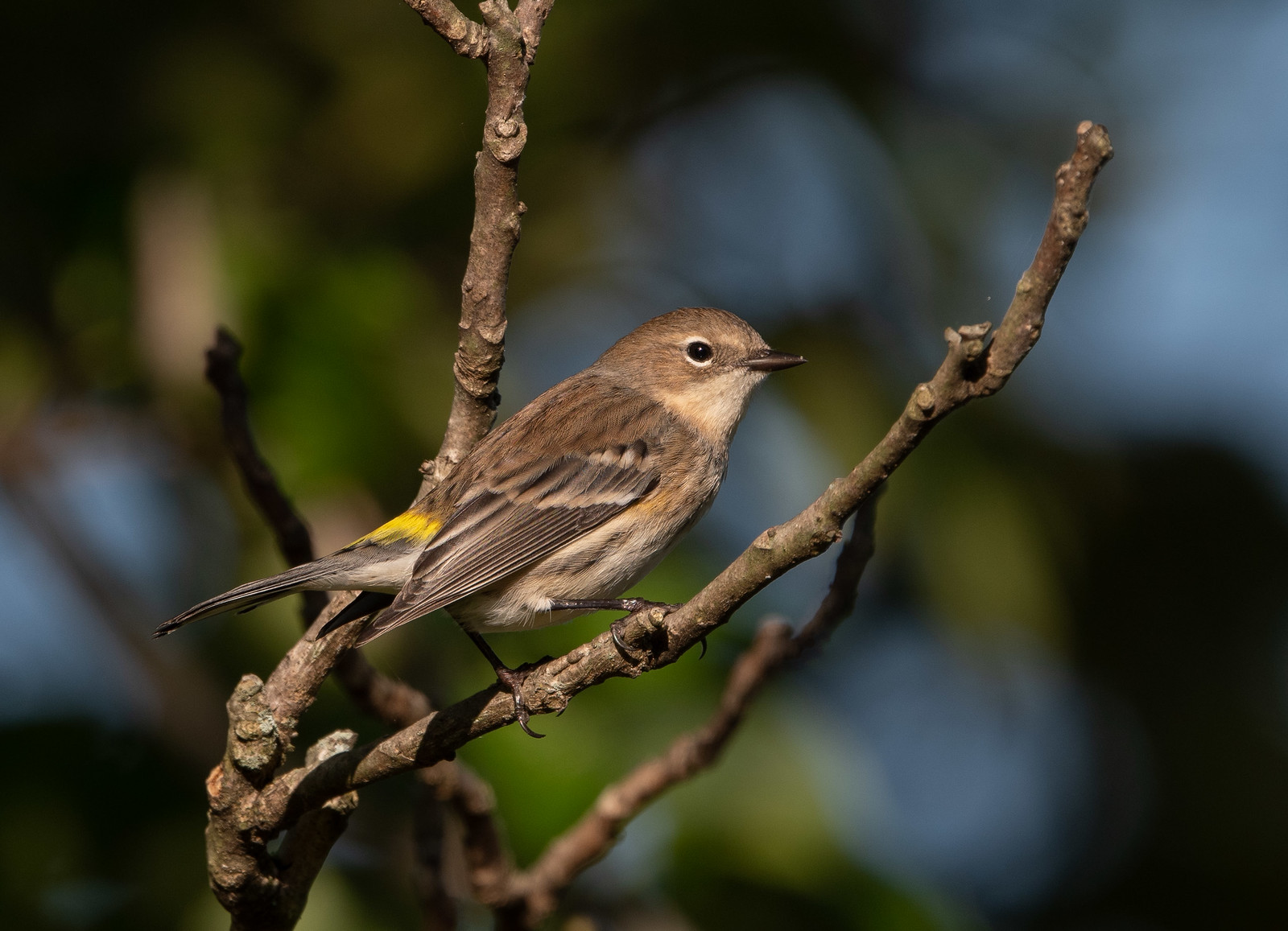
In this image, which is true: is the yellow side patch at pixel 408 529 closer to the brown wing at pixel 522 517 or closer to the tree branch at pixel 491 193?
the brown wing at pixel 522 517

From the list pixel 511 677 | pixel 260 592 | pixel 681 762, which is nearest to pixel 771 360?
pixel 681 762

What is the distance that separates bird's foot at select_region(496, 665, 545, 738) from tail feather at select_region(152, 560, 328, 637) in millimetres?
645

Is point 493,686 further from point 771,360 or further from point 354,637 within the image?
point 771,360

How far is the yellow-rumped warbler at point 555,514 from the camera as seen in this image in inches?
156

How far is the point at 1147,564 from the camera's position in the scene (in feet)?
23.0

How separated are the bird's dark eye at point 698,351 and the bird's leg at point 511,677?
198 cm

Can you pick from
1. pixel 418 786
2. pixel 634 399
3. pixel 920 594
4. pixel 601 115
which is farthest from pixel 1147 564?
pixel 418 786

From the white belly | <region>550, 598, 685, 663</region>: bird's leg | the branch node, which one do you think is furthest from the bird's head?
the branch node

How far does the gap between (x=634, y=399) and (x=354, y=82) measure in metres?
1.86

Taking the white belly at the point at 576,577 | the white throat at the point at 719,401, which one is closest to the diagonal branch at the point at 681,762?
the white belly at the point at 576,577

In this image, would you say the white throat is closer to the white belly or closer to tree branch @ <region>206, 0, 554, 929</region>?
the white belly

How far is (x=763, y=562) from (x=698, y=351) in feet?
11.0

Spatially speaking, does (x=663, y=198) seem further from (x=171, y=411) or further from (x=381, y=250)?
(x=171, y=411)

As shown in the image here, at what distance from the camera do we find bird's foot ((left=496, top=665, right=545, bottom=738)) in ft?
10.2
